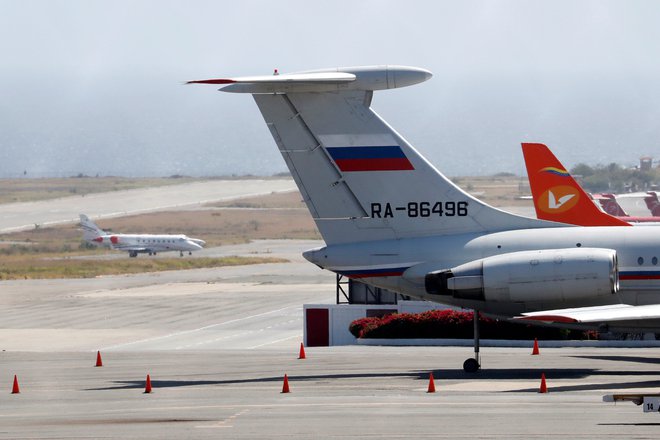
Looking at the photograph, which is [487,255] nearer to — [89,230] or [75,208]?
[89,230]

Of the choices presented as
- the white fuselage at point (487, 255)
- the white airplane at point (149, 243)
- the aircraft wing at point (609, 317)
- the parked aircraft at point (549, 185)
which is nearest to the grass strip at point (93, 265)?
the white airplane at point (149, 243)

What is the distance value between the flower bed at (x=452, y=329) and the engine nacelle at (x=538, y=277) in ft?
27.6

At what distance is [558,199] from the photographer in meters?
52.1

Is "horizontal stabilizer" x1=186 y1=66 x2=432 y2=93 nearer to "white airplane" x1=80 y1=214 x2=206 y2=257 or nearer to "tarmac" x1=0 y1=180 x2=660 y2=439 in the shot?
"tarmac" x1=0 y1=180 x2=660 y2=439

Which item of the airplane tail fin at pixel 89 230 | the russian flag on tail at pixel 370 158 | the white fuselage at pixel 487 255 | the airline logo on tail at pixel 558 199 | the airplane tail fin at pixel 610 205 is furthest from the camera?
the airplane tail fin at pixel 89 230

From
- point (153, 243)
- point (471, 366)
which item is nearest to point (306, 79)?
point (471, 366)

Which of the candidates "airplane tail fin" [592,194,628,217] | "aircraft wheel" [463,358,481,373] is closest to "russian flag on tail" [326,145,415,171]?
"aircraft wheel" [463,358,481,373]

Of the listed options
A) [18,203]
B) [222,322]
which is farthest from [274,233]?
[222,322]

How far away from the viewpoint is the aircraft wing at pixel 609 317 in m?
27.8

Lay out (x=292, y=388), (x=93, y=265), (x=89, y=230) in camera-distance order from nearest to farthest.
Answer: (x=292, y=388) < (x=93, y=265) < (x=89, y=230)

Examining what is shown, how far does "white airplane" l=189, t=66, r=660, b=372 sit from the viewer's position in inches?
1179

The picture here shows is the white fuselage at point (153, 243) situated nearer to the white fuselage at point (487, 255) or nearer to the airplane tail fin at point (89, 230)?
the airplane tail fin at point (89, 230)

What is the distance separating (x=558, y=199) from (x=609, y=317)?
24325 mm

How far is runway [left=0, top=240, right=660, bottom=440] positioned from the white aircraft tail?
3.74 metres
